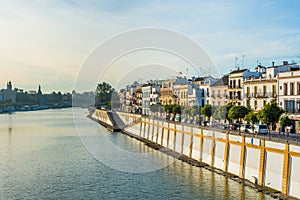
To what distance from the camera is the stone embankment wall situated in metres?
23.3

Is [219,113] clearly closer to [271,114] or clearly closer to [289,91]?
[289,91]

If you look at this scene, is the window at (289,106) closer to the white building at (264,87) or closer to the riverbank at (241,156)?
the white building at (264,87)

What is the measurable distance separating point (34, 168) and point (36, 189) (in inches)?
329

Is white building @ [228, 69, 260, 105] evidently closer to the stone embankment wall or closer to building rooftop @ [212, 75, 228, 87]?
building rooftop @ [212, 75, 228, 87]

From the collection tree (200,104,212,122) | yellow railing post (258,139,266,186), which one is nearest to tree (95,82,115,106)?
tree (200,104,212,122)

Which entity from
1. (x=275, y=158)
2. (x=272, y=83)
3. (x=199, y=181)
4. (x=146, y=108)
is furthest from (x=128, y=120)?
(x=275, y=158)

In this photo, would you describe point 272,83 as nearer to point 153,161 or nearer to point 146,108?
point 153,161

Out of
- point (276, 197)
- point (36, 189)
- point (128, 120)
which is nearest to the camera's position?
point (276, 197)

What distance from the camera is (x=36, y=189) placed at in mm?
28641

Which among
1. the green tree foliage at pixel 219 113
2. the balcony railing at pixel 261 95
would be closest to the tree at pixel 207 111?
the green tree foliage at pixel 219 113

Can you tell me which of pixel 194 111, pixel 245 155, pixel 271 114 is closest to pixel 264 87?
pixel 271 114

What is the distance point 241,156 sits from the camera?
94.5 feet

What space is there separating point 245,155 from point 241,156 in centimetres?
48

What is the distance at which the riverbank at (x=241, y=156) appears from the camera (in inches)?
925
